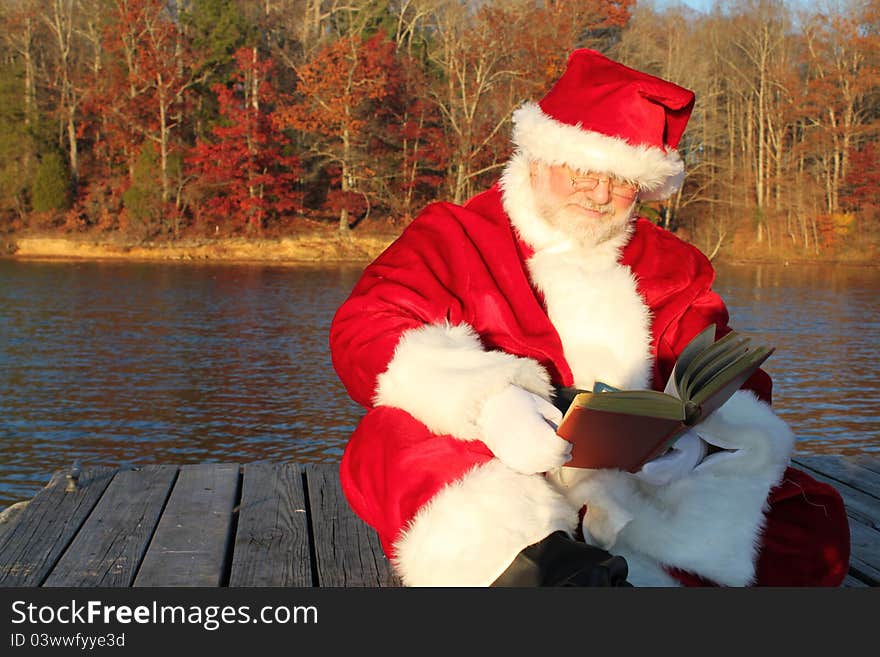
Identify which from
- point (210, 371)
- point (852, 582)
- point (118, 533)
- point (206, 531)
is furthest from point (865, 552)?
point (210, 371)

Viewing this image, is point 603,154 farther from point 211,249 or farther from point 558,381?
point 211,249

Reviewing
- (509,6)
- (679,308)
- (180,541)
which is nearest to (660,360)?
A: (679,308)

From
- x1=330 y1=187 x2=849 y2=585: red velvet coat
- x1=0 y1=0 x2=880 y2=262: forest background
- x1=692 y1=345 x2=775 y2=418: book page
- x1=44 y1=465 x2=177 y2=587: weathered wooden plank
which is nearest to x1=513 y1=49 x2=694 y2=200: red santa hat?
x1=330 y1=187 x2=849 y2=585: red velvet coat

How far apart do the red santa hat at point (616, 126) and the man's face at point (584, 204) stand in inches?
1.7

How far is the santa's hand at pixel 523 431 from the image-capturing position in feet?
6.89

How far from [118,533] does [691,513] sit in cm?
165

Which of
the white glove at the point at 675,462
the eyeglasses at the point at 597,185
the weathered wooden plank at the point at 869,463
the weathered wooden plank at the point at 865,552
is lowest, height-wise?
the weathered wooden plank at the point at 869,463

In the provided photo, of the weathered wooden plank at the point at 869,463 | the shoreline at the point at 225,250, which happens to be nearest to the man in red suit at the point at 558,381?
the weathered wooden plank at the point at 869,463

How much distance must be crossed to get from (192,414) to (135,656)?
609cm

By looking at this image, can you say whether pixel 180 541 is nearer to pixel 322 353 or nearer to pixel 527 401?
pixel 527 401

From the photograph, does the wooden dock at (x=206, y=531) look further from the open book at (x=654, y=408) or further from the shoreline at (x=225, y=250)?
the shoreline at (x=225, y=250)

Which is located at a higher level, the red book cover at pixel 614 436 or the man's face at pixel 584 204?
the man's face at pixel 584 204

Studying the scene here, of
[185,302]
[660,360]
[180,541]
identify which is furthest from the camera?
[185,302]

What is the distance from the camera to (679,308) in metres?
2.76
